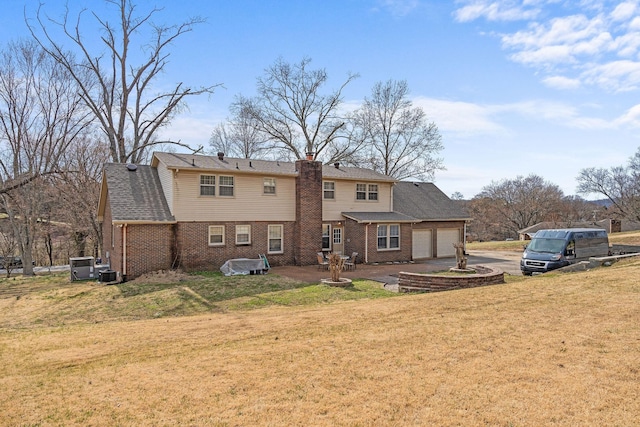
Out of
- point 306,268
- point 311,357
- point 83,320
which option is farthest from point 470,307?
point 306,268

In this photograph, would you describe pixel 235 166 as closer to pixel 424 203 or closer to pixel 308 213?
pixel 308 213

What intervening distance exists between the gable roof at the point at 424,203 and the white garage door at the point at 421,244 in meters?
0.89

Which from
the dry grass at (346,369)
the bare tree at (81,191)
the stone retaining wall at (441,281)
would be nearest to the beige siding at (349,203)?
the stone retaining wall at (441,281)

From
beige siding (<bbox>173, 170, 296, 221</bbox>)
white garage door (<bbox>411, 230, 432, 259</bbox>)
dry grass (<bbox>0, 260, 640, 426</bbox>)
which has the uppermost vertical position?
beige siding (<bbox>173, 170, 296, 221</bbox>)

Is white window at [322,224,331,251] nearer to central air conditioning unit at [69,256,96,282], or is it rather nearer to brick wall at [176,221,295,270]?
brick wall at [176,221,295,270]

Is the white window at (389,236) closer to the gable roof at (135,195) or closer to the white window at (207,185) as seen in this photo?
the white window at (207,185)

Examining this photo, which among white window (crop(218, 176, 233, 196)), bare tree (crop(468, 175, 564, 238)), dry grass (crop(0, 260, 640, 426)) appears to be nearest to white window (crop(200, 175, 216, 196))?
white window (crop(218, 176, 233, 196))

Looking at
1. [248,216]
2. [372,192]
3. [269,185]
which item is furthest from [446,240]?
[248,216]

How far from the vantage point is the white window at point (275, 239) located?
20266 millimetres

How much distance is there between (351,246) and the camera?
2195 centimetres

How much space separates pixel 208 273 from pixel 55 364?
11381mm

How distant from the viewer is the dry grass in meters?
4.49

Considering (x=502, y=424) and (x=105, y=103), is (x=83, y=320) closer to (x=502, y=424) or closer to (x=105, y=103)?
(x=502, y=424)

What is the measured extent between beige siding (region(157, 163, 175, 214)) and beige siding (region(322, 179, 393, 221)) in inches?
301
